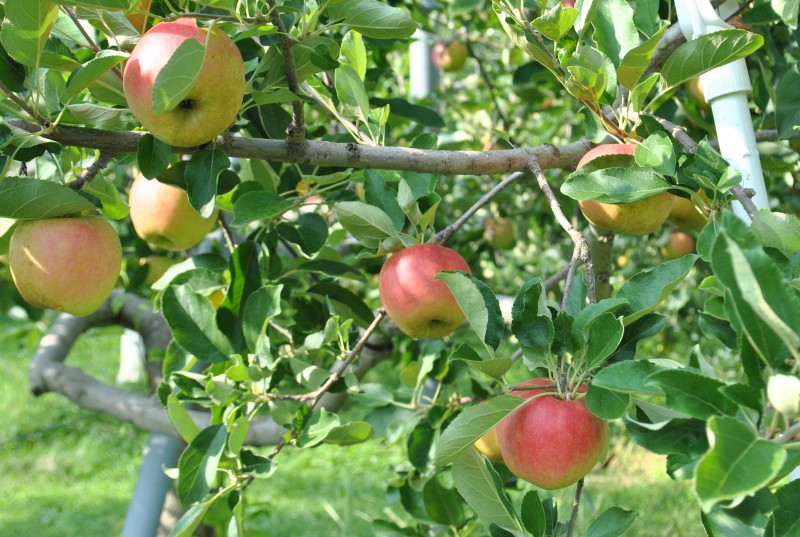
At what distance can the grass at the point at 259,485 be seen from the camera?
3223 mm

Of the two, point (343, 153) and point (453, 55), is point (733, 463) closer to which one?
point (343, 153)

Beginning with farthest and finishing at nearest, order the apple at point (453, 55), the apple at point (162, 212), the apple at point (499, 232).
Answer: the apple at point (453, 55), the apple at point (499, 232), the apple at point (162, 212)

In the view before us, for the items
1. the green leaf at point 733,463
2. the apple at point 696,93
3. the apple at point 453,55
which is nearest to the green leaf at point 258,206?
the green leaf at point 733,463

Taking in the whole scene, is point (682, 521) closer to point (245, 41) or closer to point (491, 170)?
point (491, 170)

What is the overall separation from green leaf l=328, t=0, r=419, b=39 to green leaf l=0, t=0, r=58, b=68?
291 mm

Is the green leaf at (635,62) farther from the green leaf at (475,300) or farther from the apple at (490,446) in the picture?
the apple at (490,446)

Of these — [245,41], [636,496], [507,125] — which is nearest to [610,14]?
[245,41]

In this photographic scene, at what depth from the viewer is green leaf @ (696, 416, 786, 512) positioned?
50 cm

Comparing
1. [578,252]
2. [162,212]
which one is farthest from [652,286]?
[162,212]

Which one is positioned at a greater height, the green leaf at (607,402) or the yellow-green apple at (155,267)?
the green leaf at (607,402)

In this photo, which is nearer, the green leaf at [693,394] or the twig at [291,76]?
the green leaf at [693,394]

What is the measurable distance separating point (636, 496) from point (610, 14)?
2744 millimetres

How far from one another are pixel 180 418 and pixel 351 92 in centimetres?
49

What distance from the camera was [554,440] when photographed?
830 mm
